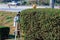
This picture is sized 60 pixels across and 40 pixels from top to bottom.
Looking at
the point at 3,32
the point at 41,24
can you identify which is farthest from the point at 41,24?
the point at 3,32

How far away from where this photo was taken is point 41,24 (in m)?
9.16

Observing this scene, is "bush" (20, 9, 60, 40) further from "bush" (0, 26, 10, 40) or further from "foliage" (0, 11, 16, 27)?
"foliage" (0, 11, 16, 27)

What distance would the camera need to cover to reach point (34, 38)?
9.58m

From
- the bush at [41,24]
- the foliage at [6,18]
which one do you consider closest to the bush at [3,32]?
the bush at [41,24]

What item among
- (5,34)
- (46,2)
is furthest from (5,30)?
(46,2)

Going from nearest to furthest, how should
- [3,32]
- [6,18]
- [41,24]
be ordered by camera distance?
[41,24]
[3,32]
[6,18]

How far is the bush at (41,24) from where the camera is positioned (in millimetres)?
8773

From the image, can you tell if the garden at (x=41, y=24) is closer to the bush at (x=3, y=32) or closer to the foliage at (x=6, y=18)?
the bush at (x=3, y=32)

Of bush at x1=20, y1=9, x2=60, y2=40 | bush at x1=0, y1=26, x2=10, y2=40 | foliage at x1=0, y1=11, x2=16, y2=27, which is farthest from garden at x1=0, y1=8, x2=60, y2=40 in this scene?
foliage at x1=0, y1=11, x2=16, y2=27

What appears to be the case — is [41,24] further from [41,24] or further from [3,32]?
[3,32]

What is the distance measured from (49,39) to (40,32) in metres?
0.37

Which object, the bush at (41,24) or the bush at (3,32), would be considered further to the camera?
the bush at (3,32)

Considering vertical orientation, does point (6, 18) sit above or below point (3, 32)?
below

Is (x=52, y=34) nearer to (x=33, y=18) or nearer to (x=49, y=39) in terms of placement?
(x=49, y=39)
